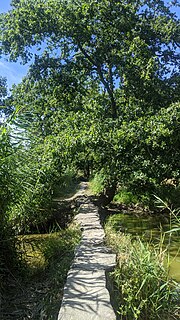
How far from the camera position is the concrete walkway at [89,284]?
219 centimetres

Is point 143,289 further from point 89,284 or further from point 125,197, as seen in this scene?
point 125,197

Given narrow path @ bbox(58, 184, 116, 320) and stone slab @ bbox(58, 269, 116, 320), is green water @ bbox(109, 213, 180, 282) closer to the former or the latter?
narrow path @ bbox(58, 184, 116, 320)

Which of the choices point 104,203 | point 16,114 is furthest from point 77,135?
point 16,114

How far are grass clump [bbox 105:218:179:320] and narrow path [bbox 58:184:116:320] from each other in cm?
17

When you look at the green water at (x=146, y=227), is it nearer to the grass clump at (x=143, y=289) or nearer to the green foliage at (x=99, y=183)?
the green foliage at (x=99, y=183)

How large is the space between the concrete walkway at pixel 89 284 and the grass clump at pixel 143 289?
0.17m

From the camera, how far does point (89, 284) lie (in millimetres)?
2654

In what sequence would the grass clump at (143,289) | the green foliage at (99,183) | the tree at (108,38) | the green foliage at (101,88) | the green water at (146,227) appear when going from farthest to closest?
the green foliage at (99,183), the tree at (108,38), the green foliage at (101,88), the green water at (146,227), the grass clump at (143,289)

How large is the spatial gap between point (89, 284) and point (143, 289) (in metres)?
0.50

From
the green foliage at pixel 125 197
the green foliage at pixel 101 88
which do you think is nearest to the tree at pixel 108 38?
the green foliage at pixel 101 88

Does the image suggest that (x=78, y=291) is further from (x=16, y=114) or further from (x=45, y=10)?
(x=45, y=10)

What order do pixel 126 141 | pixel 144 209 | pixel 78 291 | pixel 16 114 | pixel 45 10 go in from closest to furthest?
pixel 78 291, pixel 16 114, pixel 126 141, pixel 45 10, pixel 144 209

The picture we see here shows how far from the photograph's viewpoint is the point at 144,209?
912 centimetres

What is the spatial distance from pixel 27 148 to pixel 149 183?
13.1ft
